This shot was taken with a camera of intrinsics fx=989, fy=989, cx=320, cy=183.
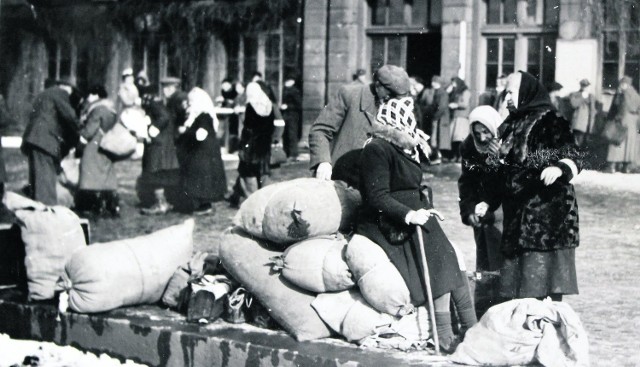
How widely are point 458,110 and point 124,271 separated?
9.76 meters

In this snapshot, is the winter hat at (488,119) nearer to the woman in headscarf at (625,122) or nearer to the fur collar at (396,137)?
the fur collar at (396,137)

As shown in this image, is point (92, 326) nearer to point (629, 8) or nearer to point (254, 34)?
point (629, 8)

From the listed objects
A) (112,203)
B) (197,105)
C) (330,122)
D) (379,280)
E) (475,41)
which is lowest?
(112,203)

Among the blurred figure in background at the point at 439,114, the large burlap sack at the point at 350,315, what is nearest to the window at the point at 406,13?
the blurred figure in background at the point at 439,114

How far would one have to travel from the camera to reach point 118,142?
1118 centimetres

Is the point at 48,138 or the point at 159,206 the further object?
the point at 159,206

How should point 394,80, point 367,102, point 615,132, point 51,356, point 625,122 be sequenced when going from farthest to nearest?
point 625,122 < point 615,132 < point 367,102 < point 51,356 < point 394,80

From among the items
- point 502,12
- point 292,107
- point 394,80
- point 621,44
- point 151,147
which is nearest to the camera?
point 394,80

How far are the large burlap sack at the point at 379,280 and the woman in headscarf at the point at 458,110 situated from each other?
9.04 metres

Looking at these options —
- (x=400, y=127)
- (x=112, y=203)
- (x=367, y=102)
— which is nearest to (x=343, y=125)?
(x=367, y=102)

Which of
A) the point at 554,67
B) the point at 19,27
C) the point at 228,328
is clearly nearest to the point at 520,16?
the point at 554,67

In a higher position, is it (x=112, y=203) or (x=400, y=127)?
(x=400, y=127)

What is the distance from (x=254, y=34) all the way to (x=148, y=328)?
13.9 m

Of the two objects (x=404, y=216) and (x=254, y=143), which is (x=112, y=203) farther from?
(x=404, y=216)
